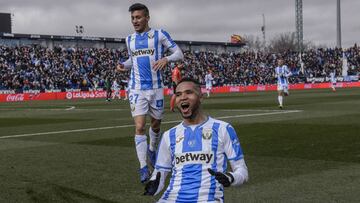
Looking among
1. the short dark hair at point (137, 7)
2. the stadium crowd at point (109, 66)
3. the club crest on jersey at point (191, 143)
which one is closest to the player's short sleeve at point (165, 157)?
the club crest on jersey at point (191, 143)

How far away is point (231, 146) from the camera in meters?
4.34

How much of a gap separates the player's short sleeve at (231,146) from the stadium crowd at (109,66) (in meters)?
40.8

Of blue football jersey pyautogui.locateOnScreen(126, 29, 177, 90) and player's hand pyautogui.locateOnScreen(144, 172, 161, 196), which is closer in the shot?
player's hand pyautogui.locateOnScreen(144, 172, 161, 196)

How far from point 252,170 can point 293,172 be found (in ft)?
2.13

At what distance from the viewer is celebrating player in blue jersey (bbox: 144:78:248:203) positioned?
434 cm

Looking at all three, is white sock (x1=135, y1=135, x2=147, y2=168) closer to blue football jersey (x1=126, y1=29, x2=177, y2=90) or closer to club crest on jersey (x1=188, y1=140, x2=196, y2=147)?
blue football jersey (x1=126, y1=29, x2=177, y2=90)

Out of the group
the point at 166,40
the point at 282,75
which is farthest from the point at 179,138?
the point at 282,75

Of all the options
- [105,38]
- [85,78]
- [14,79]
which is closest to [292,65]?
[105,38]

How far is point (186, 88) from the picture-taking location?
4355 millimetres

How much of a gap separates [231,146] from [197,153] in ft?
0.90

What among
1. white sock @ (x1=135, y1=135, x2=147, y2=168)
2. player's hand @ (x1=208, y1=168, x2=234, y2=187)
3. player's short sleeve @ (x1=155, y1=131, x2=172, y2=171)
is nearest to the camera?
player's hand @ (x1=208, y1=168, x2=234, y2=187)

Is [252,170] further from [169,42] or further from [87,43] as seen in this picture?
[87,43]

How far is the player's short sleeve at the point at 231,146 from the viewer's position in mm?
4324

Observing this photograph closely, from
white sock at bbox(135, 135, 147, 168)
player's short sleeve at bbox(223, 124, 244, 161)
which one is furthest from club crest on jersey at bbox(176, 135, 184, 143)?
white sock at bbox(135, 135, 147, 168)
